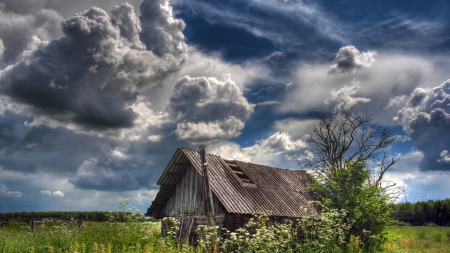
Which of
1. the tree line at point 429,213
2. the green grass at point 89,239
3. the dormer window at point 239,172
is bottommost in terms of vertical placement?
the tree line at point 429,213

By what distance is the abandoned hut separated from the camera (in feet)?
58.2

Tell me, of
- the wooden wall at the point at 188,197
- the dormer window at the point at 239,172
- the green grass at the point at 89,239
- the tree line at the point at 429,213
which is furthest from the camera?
the tree line at the point at 429,213

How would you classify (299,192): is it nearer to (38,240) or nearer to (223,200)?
(223,200)

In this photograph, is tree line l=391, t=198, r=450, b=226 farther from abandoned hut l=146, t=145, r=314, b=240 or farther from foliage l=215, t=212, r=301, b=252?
foliage l=215, t=212, r=301, b=252

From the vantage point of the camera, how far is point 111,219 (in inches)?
566

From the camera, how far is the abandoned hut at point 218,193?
58.2 feet

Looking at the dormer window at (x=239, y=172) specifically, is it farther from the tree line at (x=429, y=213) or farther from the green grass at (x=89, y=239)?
the tree line at (x=429, y=213)

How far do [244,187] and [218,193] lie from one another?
2.73 meters

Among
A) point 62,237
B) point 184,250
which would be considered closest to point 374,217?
point 184,250

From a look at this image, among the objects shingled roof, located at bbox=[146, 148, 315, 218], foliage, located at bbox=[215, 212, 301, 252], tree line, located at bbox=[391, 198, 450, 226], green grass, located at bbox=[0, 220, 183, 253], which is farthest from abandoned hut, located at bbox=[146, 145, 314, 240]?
tree line, located at bbox=[391, 198, 450, 226]

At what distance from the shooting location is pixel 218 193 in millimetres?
17812

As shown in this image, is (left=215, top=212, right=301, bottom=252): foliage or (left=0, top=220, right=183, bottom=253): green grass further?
(left=0, top=220, right=183, bottom=253): green grass

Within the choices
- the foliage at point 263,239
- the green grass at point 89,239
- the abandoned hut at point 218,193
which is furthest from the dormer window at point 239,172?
the foliage at point 263,239

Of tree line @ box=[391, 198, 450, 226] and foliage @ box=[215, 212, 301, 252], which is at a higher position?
foliage @ box=[215, 212, 301, 252]
